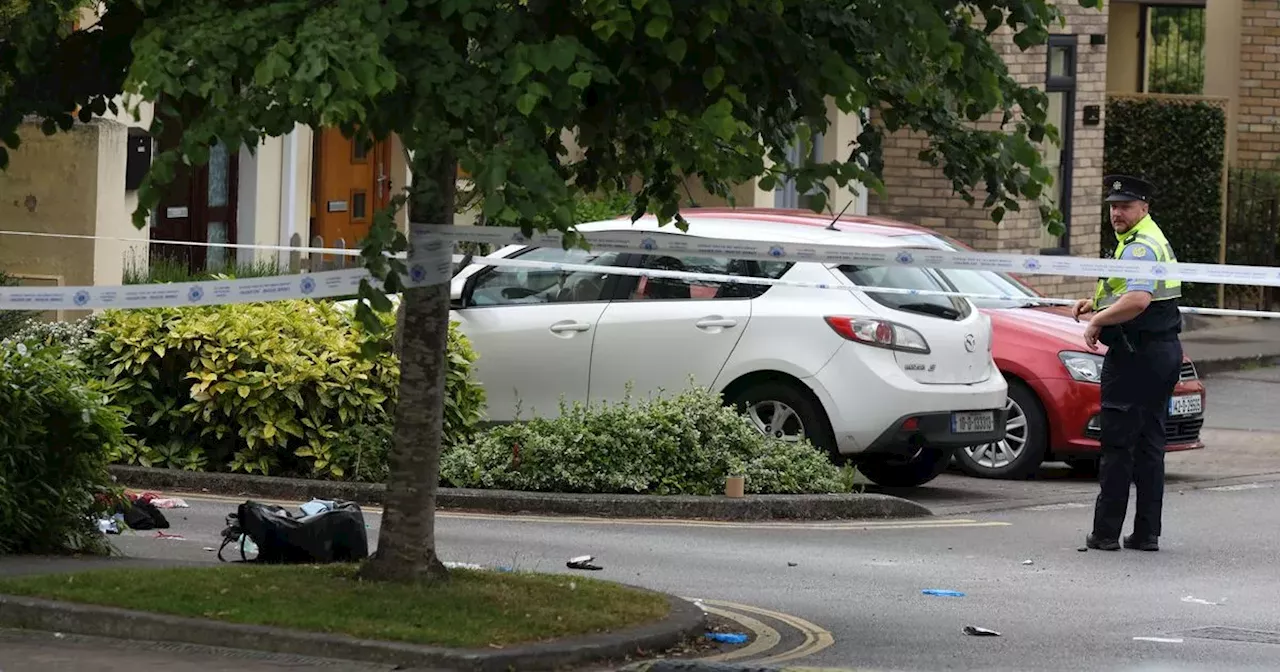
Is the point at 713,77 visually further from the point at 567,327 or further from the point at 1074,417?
the point at 1074,417

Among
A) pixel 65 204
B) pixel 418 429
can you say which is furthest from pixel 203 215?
pixel 418 429

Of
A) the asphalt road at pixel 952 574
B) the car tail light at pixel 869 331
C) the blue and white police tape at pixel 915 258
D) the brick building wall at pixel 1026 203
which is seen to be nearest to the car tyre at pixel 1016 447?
the asphalt road at pixel 952 574

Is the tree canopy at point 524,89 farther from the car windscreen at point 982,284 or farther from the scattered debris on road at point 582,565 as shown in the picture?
the car windscreen at point 982,284

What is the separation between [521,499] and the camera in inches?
505

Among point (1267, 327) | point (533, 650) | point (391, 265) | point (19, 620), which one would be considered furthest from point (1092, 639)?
point (1267, 327)

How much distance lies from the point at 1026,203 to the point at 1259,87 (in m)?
9.87

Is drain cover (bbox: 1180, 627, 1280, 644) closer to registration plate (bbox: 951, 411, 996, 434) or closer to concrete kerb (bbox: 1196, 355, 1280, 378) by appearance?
registration plate (bbox: 951, 411, 996, 434)

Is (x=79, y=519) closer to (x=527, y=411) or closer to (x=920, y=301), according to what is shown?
(x=527, y=411)

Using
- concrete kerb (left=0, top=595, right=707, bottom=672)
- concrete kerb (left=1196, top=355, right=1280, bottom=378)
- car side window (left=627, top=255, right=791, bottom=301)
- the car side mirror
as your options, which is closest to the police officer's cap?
car side window (left=627, top=255, right=791, bottom=301)

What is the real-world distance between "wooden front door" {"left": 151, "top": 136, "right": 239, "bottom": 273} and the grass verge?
32.2ft

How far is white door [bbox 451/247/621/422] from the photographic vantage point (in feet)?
46.3

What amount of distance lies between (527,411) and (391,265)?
661 centimetres

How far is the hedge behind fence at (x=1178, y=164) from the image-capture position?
1150 inches

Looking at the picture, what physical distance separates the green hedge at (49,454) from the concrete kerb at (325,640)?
46.5 inches
